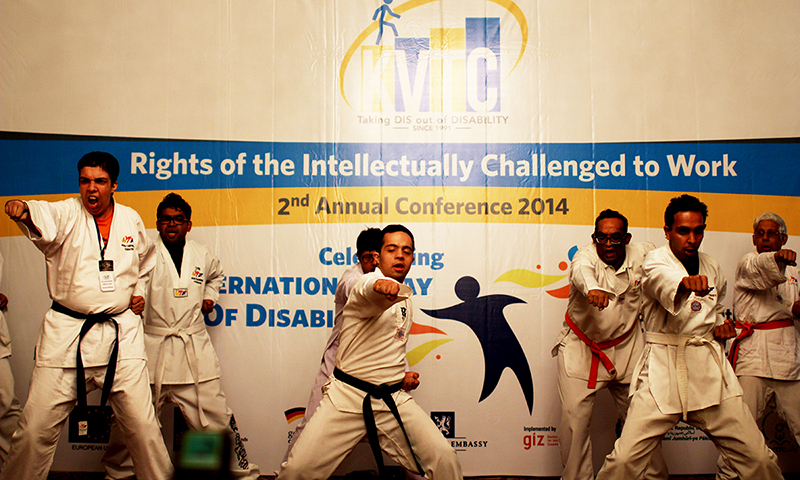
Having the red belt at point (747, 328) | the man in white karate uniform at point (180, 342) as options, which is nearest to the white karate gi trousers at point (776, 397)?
the red belt at point (747, 328)

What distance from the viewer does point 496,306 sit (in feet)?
12.3

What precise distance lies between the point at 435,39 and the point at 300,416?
9.90 ft

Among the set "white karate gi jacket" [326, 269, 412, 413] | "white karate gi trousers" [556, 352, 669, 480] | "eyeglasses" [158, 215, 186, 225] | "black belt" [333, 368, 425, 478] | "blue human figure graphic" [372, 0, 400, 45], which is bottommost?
"white karate gi trousers" [556, 352, 669, 480]

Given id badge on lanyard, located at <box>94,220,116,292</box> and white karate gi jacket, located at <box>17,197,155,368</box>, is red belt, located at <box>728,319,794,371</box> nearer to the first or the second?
white karate gi jacket, located at <box>17,197,155,368</box>

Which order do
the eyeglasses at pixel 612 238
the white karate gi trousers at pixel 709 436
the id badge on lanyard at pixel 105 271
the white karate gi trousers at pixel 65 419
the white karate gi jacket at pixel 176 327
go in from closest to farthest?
the white karate gi trousers at pixel 709 436, the white karate gi trousers at pixel 65 419, the id badge on lanyard at pixel 105 271, the eyeglasses at pixel 612 238, the white karate gi jacket at pixel 176 327

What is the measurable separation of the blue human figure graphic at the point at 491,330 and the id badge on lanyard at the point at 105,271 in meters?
2.07

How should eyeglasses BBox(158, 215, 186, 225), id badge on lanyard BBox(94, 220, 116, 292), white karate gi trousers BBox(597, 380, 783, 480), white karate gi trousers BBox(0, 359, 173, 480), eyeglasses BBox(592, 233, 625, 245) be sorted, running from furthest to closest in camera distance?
1. eyeglasses BBox(158, 215, 186, 225)
2. eyeglasses BBox(592, 233, 625, 245)
3. id badge on lanyard BBox(94, 220, 116, 292)
4. white karate gi trousers BBox(0, 359, 173, 480)
5. white karate gi trousers BBox(597, 380, 783, 480)

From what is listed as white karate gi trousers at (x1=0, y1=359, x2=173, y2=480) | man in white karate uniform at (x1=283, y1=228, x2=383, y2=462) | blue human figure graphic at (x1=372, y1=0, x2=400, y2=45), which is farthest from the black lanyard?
blue human figure graphic at (x1=372, y1=0, x2=400, y2=45)

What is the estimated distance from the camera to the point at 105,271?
2613mm

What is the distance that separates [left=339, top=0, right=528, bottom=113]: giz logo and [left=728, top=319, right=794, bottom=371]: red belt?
7.60 ft

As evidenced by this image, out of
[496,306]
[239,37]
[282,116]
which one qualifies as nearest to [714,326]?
[496,306]

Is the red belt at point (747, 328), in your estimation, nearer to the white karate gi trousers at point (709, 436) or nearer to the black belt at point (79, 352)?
the white karate gi trousers at point (709, 436)

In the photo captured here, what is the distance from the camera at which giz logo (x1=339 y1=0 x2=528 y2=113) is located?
3.86m

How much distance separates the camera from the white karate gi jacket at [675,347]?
7.81 feet
